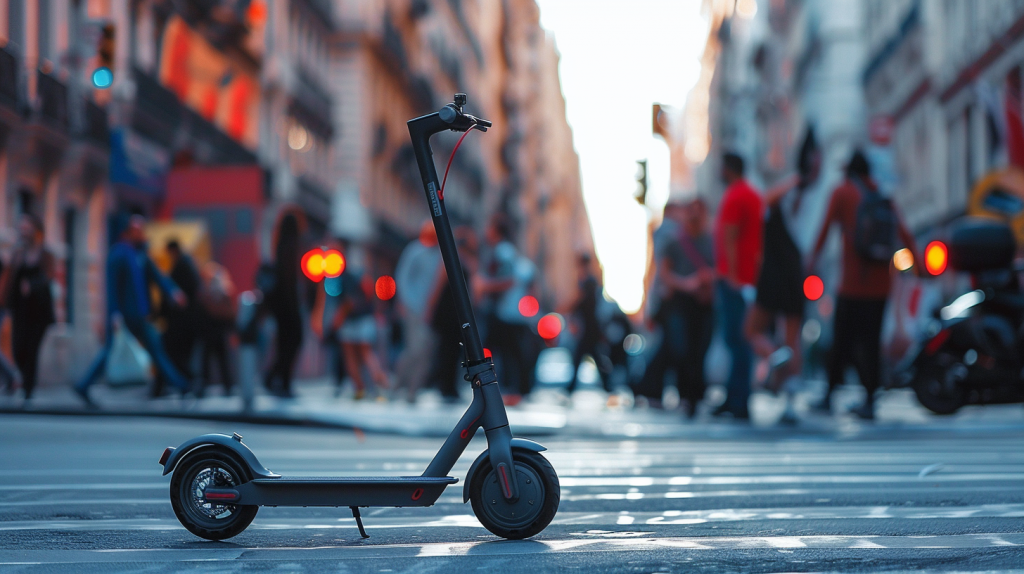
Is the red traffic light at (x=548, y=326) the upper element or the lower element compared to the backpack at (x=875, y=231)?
lower

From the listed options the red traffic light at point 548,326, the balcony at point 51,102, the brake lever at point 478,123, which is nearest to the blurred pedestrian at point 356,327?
the balcony at point 51,102

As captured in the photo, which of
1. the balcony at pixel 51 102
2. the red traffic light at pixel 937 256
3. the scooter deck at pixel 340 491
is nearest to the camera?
the scooter deck at pixel 340 491

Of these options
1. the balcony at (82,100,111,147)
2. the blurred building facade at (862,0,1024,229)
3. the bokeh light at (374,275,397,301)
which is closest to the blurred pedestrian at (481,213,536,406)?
the balcony at (82,100,111,147)

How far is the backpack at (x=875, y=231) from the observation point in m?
11.1

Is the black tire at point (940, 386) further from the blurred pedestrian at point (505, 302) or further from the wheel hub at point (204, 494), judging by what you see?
the wheel hub at point (204, 494)

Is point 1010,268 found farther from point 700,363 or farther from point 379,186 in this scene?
point 379,186

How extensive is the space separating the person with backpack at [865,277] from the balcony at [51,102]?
42.7 feet

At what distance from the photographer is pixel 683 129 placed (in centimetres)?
18388

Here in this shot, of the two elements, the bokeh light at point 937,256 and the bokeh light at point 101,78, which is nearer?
the bokeh light at point 937,256

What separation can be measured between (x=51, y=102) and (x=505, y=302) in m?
9.11

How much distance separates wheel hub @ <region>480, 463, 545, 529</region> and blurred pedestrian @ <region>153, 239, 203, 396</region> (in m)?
11.5

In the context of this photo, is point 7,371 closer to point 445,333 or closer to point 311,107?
point 445,333

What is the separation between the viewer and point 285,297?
556 inches

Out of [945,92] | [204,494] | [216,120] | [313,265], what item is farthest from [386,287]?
[204,494]
